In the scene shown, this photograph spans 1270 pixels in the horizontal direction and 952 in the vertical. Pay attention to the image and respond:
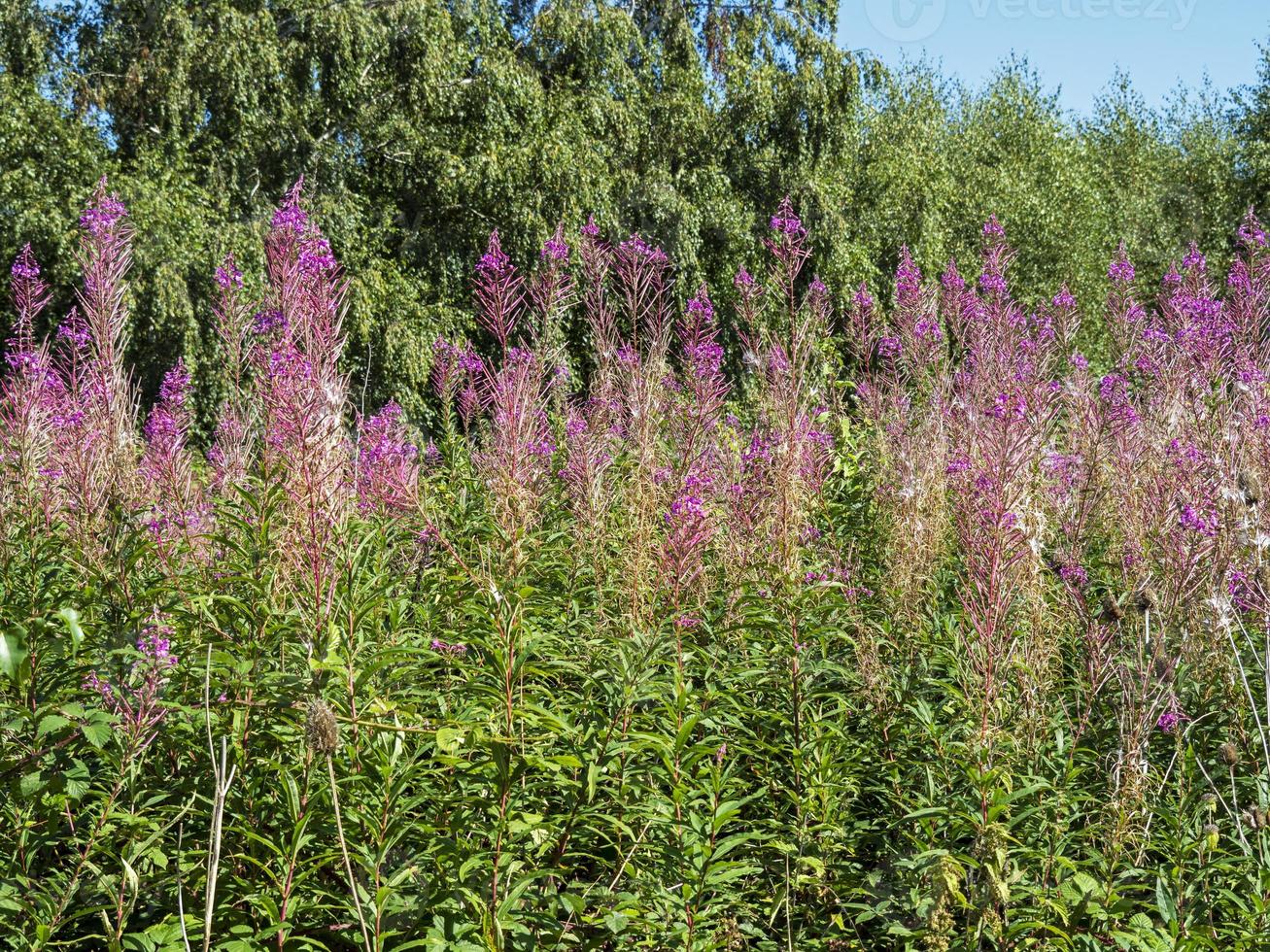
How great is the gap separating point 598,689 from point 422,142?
54.3ft

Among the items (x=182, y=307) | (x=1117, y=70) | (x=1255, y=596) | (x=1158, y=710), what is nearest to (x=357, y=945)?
(x=1158, y=710)

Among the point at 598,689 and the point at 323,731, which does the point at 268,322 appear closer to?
the point at 598,689

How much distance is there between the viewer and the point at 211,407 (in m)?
15.6

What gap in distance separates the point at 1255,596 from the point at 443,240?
17.0m

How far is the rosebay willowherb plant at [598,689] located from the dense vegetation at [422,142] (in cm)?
1082

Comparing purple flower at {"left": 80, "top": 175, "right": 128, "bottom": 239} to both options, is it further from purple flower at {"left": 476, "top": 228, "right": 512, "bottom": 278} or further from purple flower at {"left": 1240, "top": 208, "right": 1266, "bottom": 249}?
purple flower at {"left": 1240, "top": 208, "right": 1266, "bottom": 249}

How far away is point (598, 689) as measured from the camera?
3.67 m

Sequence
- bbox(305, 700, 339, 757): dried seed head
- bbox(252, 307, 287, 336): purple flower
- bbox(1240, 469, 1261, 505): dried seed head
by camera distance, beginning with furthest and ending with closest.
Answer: bbox(1240, 469, 1261, 505): dried seed head, bbox(252, 307, 287, 336): purple flower, bbox(305, 700, 339, 757): dried seed head

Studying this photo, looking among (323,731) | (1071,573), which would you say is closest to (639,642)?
(323,731)

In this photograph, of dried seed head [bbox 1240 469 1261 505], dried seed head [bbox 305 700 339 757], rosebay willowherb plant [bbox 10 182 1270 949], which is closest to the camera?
dried seed head [bbox 305 700 339 757]

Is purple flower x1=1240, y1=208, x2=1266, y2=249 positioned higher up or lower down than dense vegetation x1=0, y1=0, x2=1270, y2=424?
lower down

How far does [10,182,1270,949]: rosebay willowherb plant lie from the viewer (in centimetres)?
288

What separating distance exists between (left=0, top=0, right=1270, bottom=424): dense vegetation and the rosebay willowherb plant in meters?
10.8

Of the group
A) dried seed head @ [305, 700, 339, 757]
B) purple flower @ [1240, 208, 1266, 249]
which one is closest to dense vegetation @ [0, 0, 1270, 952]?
dried seed head @ [305, 700, 339, 757]
